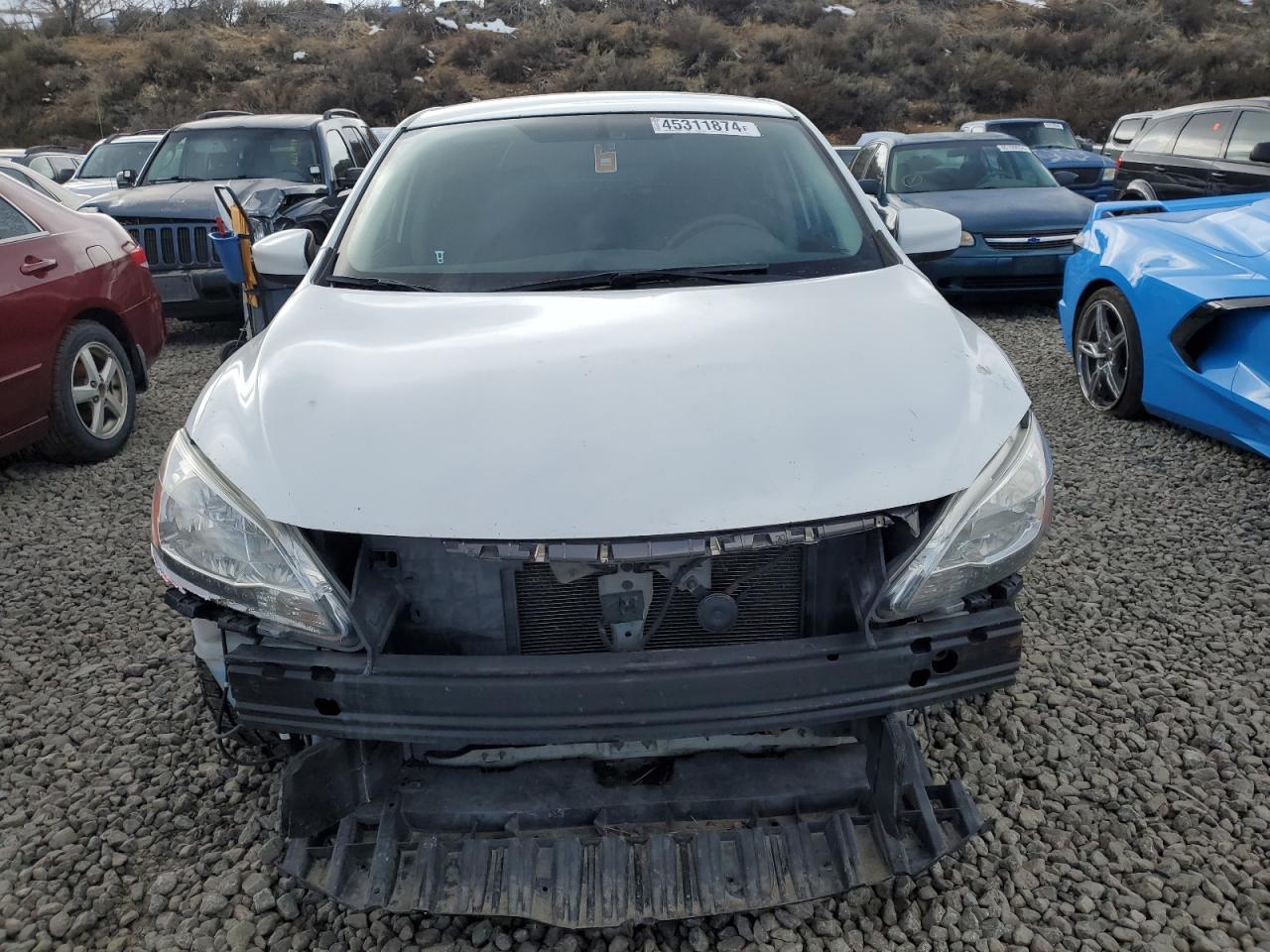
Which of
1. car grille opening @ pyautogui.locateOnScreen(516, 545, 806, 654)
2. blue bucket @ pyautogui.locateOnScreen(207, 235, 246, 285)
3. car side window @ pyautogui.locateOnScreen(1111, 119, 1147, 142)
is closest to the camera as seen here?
car grille opening @ pyautogui.locateOnScreen(516, 545, 806, 654)

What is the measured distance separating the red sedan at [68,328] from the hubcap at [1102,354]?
5.49 metres

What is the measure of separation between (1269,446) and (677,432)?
10.9ft

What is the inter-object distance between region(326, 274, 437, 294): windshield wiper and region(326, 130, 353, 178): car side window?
6.11 metres

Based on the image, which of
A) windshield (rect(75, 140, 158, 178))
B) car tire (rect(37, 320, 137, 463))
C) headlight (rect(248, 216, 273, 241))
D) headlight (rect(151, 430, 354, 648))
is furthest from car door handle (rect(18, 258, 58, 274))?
windshield (rect(75, 140, 158, 178))

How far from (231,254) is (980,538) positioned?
5.04 meters

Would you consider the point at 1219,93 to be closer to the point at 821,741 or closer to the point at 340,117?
the point at 340,117

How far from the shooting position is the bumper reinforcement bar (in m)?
1.84

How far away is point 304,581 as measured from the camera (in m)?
1.84

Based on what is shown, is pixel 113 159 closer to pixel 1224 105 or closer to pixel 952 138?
pixel 952 138

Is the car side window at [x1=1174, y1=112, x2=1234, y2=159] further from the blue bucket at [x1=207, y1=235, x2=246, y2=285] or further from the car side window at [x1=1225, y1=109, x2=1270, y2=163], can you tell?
the blue bucket at [x1=207, y1=235, x2=246, y2=285]

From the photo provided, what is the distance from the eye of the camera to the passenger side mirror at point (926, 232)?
3.26 m

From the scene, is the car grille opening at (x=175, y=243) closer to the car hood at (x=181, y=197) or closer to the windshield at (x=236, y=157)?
the car hood at (x=181, y=197)

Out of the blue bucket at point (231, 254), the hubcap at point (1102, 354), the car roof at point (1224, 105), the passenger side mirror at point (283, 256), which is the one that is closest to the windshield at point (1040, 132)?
the car roof at point (1224, 105)

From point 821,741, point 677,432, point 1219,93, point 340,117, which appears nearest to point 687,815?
point 821,741
